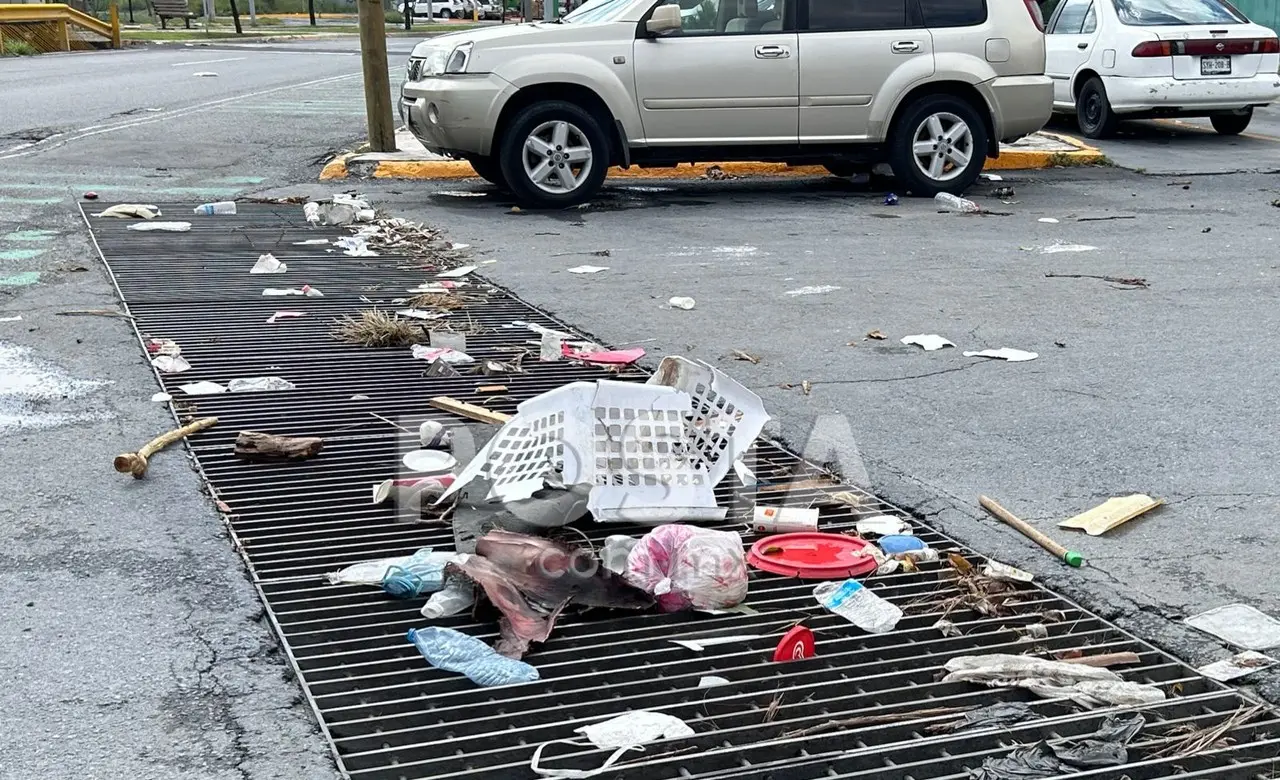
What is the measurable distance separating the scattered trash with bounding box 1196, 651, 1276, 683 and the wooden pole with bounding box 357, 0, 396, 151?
1058 centimetres

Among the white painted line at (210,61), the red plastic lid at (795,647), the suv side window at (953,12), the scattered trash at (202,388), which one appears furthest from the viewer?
the white painted line at (210,61)

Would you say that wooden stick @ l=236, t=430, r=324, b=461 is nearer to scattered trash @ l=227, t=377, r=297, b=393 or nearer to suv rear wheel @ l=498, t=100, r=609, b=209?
scattered trash @ l=227, t=377, r=297, b=393

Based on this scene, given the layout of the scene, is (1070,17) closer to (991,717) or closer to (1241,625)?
(1241,625)

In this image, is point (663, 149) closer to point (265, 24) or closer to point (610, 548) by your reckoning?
point (610, 548)

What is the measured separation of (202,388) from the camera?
5.51m

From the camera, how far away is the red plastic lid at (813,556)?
12.5 ft

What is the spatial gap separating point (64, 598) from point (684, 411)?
1753 mm

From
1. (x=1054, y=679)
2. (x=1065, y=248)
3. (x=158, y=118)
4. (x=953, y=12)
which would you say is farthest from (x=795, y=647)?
(x=158, y=118)

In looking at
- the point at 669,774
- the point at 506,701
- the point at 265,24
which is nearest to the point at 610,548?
the point at 506,701

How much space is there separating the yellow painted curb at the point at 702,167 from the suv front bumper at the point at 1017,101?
5.31 ft

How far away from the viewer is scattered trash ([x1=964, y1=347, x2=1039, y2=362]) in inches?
243

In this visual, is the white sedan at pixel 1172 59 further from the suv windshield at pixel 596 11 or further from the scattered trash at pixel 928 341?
the scattered trash at pixel 928 341

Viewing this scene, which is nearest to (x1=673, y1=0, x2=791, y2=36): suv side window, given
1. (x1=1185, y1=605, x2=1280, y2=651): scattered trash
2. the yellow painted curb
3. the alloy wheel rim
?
the alloy wheel rim

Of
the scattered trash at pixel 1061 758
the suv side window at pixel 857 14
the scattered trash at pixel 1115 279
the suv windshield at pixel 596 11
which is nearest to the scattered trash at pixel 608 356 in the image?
the scattered trash at pixel 1115 279
